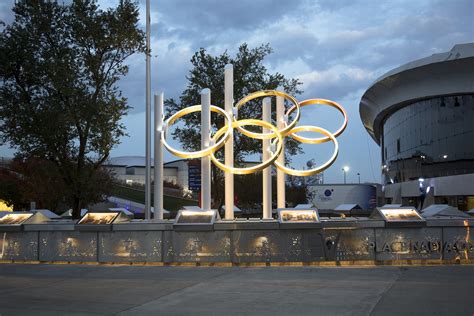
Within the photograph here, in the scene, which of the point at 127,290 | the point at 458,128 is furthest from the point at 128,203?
the point at 127,290

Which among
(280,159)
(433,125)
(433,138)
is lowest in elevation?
(280,159)

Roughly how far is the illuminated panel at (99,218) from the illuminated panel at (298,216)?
17.6 feet

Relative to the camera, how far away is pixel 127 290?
11.9 m

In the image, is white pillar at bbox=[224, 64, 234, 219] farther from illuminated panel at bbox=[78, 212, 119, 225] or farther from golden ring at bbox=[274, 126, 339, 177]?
illuminated panel at bbox=[78, 212, 119, 225]

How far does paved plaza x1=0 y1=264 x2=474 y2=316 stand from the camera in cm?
961

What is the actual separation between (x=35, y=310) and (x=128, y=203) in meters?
73.3

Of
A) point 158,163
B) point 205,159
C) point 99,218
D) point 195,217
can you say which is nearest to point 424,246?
point 195,217

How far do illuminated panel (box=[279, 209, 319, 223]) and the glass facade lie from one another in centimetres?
4203

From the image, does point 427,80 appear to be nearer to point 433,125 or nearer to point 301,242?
point 433,125

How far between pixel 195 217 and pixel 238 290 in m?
5.36

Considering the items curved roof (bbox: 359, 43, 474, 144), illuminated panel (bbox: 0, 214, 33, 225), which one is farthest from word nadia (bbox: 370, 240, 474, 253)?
curved roof (bbox: 359, 43, 474, 144)

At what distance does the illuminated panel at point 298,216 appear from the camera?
1623cm

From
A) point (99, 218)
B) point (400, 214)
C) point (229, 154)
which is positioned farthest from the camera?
point (229, 154)

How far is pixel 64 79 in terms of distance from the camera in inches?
883
